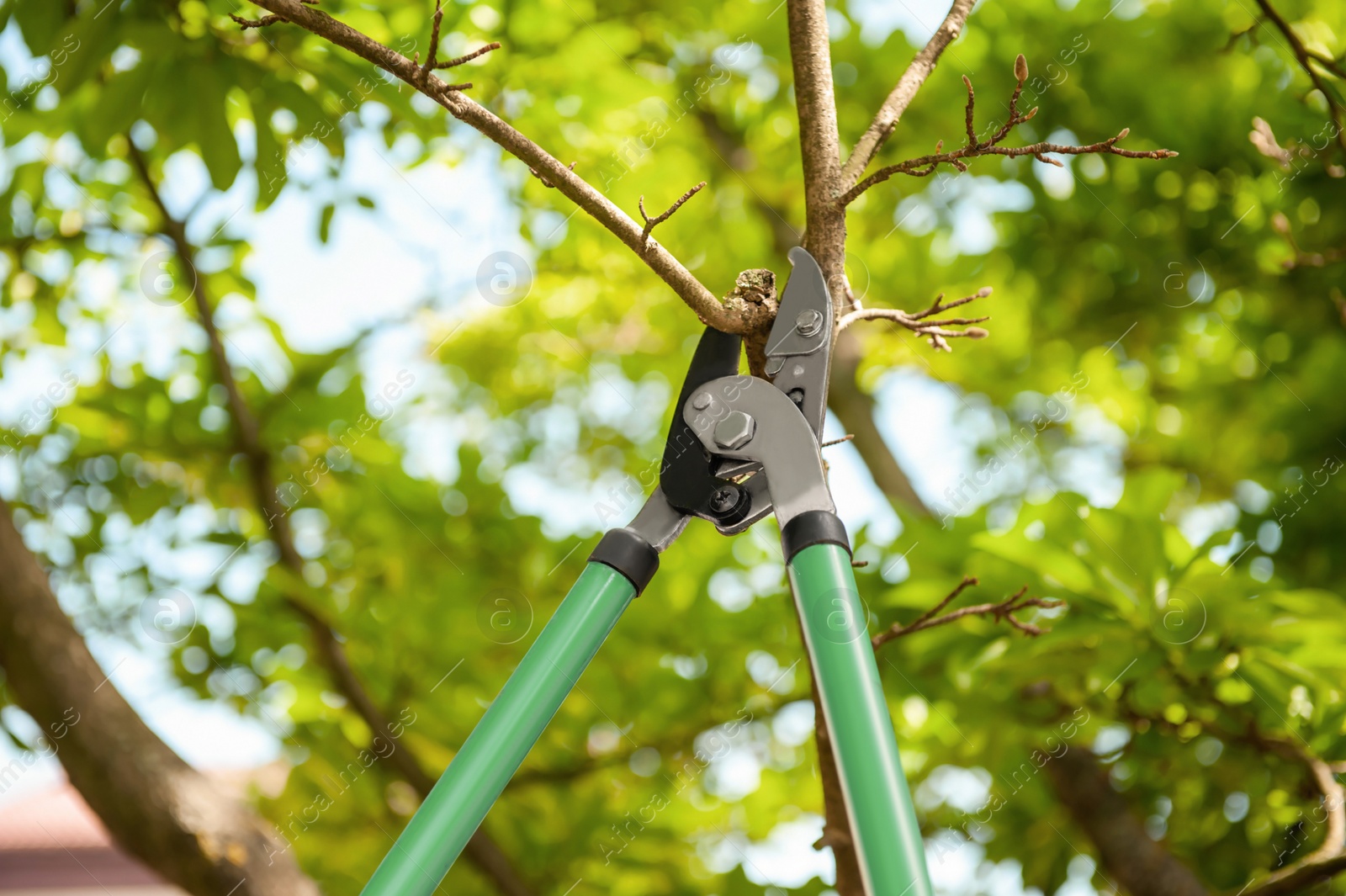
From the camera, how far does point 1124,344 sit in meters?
2.06

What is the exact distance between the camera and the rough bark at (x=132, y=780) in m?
1.10

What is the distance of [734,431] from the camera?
603mm

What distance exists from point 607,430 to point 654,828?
1518mm

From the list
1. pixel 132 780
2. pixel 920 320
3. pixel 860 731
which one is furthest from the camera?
pixel 132 780

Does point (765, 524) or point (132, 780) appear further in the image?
point (765, 524)

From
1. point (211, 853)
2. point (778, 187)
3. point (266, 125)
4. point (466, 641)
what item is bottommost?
point (211, 853)

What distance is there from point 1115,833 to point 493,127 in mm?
1318

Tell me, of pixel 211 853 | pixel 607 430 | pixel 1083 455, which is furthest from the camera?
pixel 607 430

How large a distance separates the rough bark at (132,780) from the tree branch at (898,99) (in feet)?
3.28

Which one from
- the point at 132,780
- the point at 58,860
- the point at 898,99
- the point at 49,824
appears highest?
the point at 898,99

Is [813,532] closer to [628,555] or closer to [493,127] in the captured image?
[628,555]

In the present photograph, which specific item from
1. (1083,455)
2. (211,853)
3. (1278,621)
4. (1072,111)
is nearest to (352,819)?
(211,853)

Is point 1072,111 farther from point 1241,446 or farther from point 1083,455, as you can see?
point 1083,455

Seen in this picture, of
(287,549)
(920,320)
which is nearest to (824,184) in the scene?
(920,320)
